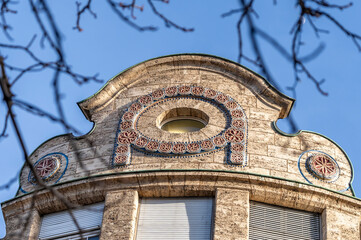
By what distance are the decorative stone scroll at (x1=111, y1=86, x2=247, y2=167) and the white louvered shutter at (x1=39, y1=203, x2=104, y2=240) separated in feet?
3.94

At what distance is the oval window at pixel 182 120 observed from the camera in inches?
701

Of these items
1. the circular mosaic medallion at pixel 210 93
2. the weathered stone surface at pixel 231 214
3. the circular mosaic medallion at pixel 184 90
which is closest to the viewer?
the weathered stone surface at pixel 231 214

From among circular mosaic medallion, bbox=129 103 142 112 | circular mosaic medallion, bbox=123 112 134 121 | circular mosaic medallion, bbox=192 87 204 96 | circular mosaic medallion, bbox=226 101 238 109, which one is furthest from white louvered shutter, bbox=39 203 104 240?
circular mosaic medallion, bbox=226 101 238 109

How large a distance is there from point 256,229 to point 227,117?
2.99 metres

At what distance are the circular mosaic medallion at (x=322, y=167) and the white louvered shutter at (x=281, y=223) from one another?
2.98ft

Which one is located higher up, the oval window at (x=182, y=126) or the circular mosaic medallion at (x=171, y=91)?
the circular mosaic medallion at (x=171, y=91)

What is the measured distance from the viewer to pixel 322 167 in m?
16.6

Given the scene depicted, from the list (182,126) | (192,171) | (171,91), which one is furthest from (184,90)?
(192,171)

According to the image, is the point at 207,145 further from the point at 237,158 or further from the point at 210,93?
the point at 210,93

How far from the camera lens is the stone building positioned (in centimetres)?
1564

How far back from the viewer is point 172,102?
18.0 meters

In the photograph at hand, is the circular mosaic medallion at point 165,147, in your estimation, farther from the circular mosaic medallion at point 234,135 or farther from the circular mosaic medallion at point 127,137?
the circular mosaic medallion at point 234,135

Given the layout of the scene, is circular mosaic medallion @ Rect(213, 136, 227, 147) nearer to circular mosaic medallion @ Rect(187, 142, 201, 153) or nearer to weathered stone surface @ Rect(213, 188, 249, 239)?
circular mosaic medallion @ Rect(187, 142, 201, 153)

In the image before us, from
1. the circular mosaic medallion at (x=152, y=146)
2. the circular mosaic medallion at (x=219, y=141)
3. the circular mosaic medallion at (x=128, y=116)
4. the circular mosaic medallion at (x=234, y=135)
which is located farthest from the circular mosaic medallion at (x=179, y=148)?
the circular mosaic medallion at (x=128, y=116)
